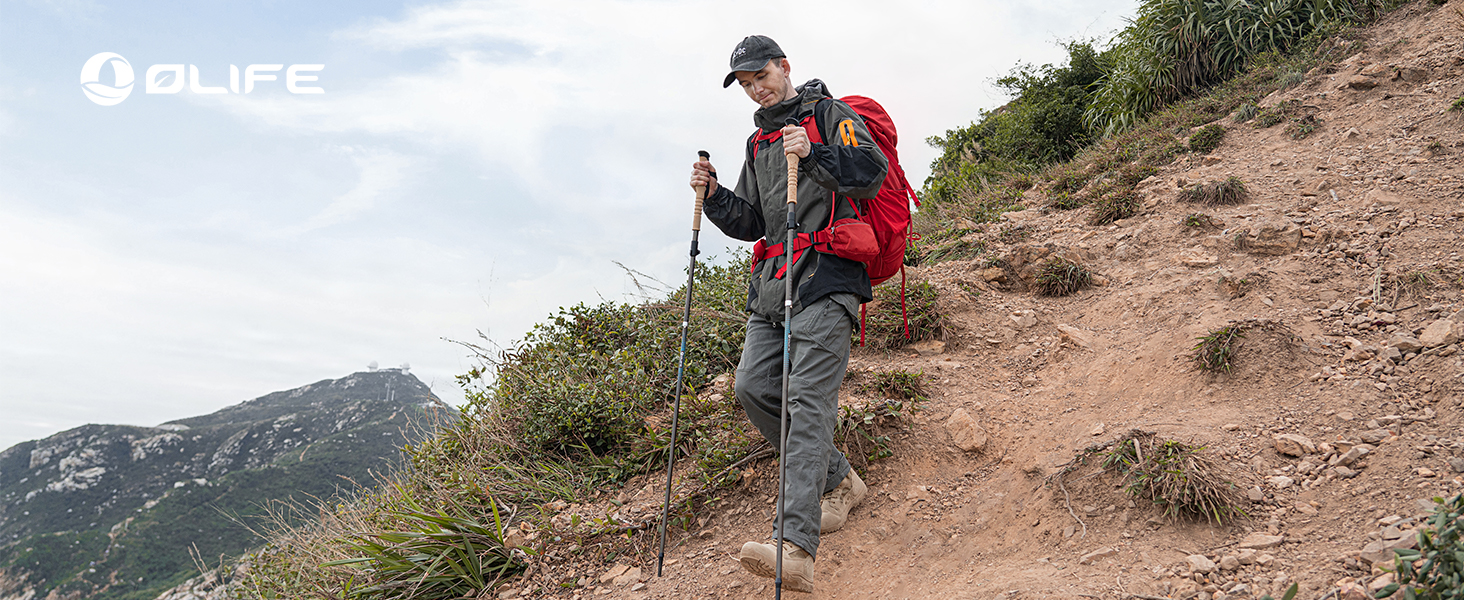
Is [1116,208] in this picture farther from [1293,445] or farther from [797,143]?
[797,143]

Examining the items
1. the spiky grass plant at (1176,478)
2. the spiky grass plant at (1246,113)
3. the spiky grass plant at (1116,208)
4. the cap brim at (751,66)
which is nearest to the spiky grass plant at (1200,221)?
the spiky grass plant at (1116,208)

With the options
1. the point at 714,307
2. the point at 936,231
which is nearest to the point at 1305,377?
the point at 714,307

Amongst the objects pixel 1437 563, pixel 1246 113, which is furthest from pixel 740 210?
pixel 1246 113

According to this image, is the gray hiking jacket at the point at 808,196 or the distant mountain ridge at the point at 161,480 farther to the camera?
the distant mountain ridge at the point at 161,480

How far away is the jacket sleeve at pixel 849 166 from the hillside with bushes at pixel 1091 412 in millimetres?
1596

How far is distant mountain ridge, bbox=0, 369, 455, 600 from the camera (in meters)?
19.6

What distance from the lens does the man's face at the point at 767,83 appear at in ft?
11.6

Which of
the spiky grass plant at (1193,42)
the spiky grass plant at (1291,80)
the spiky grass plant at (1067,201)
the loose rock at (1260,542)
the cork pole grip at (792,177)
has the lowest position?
the loose rock at (1260,542)

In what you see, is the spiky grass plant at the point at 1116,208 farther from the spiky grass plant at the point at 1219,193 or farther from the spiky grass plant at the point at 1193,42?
the spiky grass plant at the point at 1193,42

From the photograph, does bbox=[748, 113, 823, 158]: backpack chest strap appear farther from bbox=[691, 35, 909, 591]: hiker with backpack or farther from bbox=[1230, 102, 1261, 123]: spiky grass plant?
bbox=[1230, 102, 1261, 123]: spiky grass plant

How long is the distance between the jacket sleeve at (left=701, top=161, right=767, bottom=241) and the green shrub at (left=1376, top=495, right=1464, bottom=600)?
276cm

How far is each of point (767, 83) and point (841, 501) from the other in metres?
2.15

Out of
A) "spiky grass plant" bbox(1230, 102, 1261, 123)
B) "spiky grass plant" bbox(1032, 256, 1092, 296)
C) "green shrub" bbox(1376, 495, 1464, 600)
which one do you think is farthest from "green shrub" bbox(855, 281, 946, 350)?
"spiky grass plant" bbox(1230, 102, 1261, 123)

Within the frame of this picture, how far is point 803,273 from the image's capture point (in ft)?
11.1
